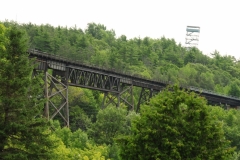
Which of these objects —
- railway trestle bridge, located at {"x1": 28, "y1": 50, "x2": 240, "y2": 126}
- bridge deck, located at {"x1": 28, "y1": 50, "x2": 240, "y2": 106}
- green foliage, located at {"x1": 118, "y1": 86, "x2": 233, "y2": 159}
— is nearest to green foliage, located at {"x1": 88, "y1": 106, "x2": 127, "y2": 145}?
railway trestle bridge, located at {"x1": 28, "y1": 50, "x2": 240, "y2": 126}

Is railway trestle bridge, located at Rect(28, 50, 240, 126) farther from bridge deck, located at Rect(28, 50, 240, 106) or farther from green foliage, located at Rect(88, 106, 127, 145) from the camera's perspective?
green foliage, located at Rect(88, 106, 127, 145)

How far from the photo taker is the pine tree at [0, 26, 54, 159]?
2238 cm

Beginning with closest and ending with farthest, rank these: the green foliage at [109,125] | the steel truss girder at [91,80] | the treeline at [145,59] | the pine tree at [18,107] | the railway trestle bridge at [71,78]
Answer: the pine tree at [18,107] < the railway trestle bridge at [71,78] < the green foliage at [109,125] < the steel truss girder at [91,80] < the treeline at [145,59]

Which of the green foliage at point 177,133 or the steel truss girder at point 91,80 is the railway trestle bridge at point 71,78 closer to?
the steel truss girder at point 91,80

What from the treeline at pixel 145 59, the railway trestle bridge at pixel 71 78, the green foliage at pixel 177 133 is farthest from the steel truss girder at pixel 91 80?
the green foliage at pixel 177 133

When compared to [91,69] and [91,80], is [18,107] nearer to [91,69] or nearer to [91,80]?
[91,69]

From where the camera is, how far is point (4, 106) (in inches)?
883

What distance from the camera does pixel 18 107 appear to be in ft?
74.0

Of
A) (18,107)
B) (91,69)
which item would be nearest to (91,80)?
(91,69)

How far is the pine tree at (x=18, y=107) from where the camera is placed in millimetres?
22375

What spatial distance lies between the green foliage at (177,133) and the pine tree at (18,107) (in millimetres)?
4603

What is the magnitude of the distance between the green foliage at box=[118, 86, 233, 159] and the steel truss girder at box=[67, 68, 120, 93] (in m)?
23.7

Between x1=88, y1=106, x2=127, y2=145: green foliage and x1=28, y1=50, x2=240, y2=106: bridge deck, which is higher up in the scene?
x1=28, y1=50, x2=240, y2=106: bridge deck

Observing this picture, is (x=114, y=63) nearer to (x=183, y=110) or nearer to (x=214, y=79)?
(x=214, y=79)
